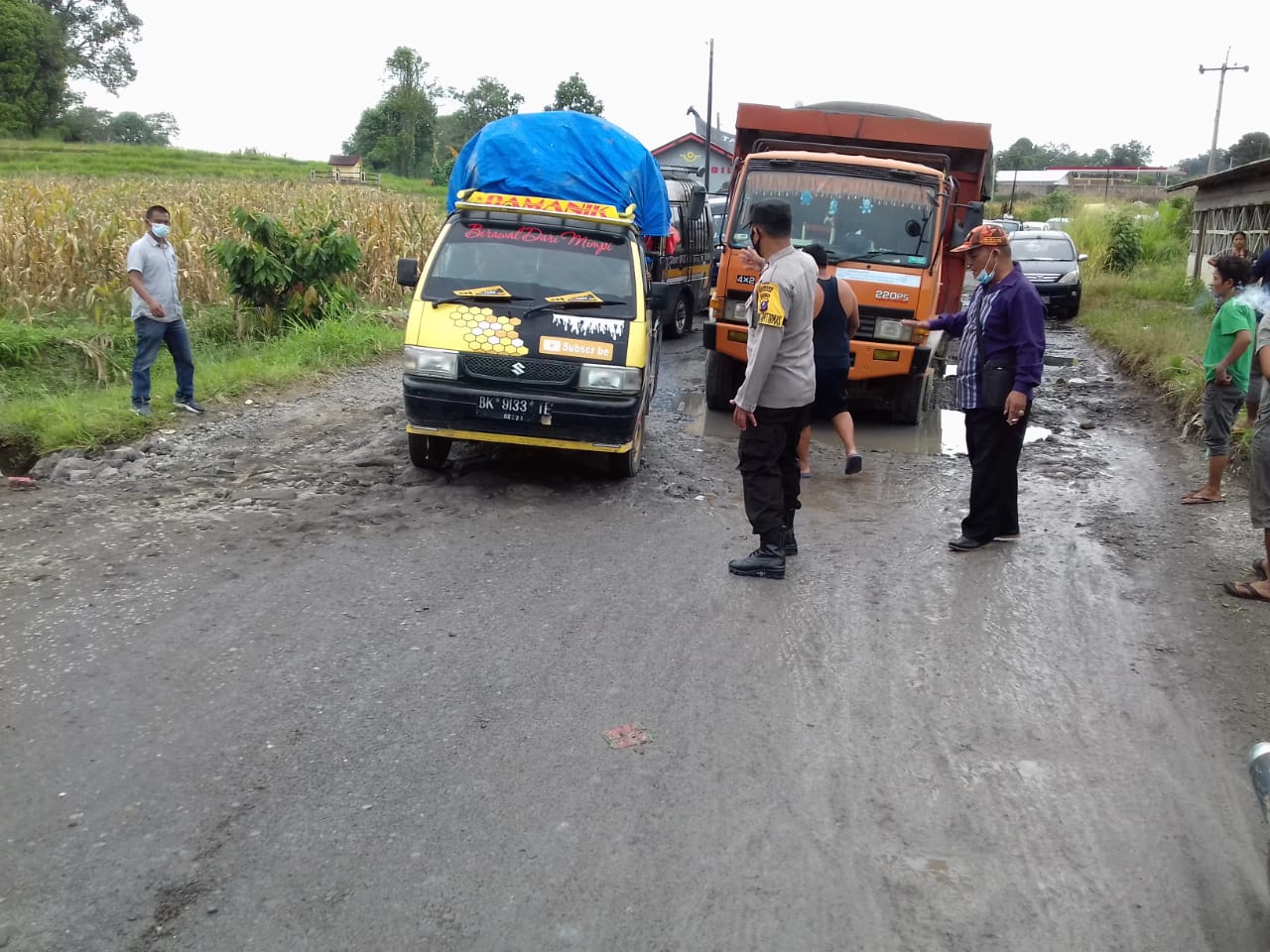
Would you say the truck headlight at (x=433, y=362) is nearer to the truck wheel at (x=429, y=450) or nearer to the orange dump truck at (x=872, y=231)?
the truck wheel at (x=429, y=450)

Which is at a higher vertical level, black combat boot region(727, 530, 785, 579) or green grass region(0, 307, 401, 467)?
green grass region(0, 307, 401, 467)

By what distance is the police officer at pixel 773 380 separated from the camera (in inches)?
212

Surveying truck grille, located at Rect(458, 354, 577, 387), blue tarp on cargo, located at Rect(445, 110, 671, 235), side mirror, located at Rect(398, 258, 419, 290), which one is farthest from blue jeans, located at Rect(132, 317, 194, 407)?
truck grille, located at Rect(458, 354, 577, 387)

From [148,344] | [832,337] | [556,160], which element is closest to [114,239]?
[148,344]

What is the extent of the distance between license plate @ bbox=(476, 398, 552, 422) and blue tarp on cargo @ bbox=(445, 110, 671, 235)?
10.0ft

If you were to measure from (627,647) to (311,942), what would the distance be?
7.19 ft

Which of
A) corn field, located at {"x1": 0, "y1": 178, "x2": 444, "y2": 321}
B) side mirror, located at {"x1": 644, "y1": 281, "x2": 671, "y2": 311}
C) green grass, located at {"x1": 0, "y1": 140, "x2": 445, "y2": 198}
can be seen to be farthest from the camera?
green grass, located at {"x1": 0, "y1": 140, "x2": 445, "y2": 198}

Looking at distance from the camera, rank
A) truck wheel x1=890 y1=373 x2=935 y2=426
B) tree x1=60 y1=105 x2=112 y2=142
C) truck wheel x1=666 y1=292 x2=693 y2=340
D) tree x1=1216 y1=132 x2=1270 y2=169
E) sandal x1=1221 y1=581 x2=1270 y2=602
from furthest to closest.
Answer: tree x1=60 y1=105 x2=112 y2=142
tree x1=1216 y1=132 x2=1270 y2=169
truck wheel x1=666 y1=292 x2=693 y2=340
truck wheel x1=890 y1=373 x2=935 y2=426
sandal x1=1221 y1=581 x2=1270 y2=602

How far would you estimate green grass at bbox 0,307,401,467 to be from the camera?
8.30m

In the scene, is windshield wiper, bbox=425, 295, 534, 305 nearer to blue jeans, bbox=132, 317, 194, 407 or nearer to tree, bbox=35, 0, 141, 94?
blue jeans, bbox=132, 317, 194, 407

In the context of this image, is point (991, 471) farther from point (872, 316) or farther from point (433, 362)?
point (433, 362)

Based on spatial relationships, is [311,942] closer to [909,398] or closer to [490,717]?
[490,717]

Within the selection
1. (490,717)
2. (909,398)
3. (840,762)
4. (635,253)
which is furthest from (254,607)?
(909,398)

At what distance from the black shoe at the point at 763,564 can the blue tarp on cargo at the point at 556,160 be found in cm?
454
